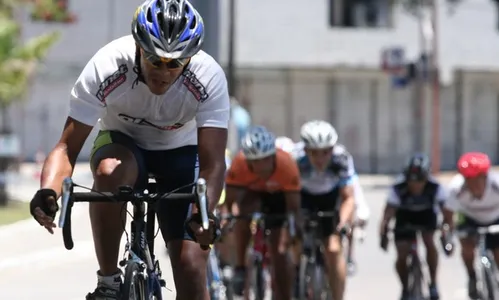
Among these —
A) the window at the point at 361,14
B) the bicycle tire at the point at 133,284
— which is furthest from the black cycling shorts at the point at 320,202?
the window at the point at 361,14

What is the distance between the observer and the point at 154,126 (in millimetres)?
6176

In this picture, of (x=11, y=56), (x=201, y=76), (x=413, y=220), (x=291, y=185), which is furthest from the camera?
(x=11, y=56)

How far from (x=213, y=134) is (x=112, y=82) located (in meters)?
0.52

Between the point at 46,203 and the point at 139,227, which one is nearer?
the point at 46,203

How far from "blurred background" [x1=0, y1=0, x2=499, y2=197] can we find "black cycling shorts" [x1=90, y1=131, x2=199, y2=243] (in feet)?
110

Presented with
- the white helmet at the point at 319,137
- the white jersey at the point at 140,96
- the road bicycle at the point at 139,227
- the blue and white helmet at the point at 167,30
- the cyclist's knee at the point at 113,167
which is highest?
the blue and white helmet at the point at 167,30

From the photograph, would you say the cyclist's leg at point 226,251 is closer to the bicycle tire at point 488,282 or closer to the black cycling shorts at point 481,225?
the black cycling shorts at point 481,225

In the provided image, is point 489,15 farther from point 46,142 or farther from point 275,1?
point 46,142

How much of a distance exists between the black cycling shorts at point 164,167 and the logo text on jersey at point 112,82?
0.33 meters

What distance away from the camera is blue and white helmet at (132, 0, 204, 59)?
554 centimetres

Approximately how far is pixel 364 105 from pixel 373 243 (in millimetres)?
24616

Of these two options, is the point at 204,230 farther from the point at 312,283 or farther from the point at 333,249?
the point at 333,249

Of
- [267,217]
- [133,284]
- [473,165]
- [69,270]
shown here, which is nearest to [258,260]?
[267,217]

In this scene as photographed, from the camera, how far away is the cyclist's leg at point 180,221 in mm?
5938
